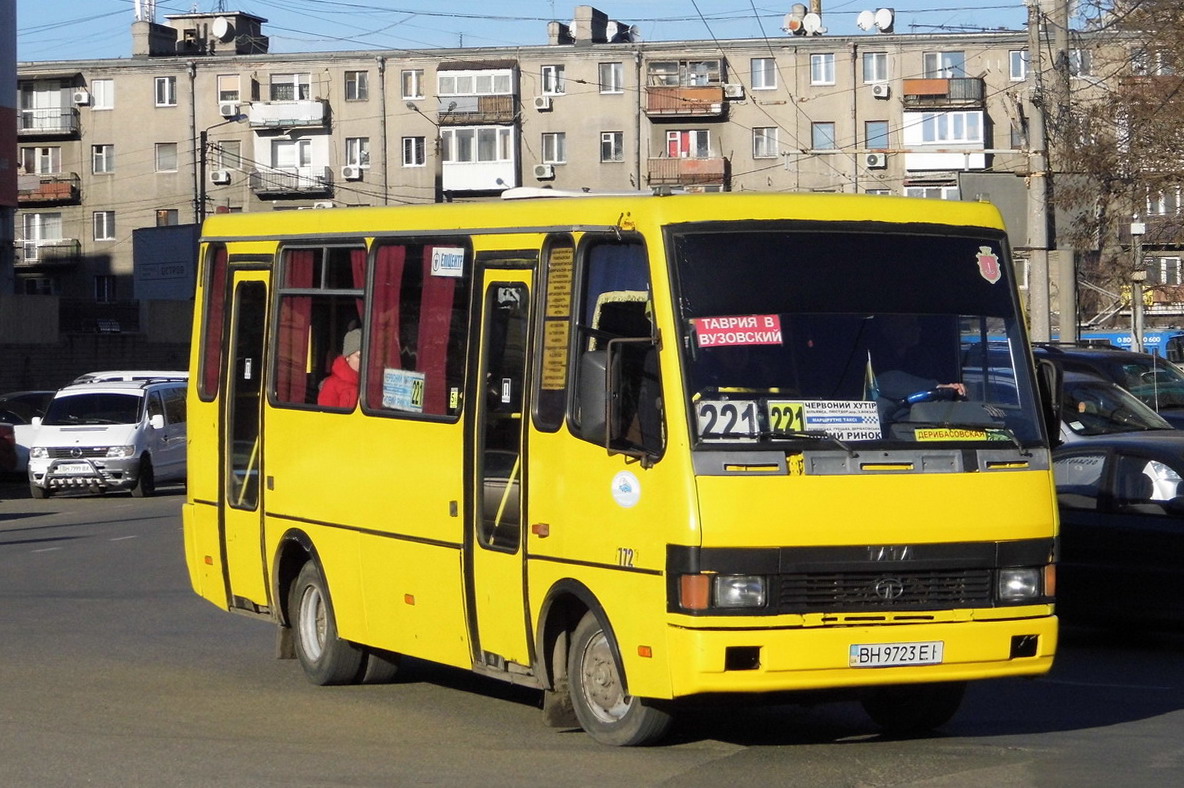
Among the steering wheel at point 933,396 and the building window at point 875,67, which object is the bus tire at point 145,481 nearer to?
the steering wheel at point 933,396

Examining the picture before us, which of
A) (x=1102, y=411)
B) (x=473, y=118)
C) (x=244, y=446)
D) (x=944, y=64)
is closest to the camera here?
(x=244, y=446)

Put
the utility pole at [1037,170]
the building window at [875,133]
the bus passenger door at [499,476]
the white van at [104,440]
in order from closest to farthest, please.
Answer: the bus passenger door at [499,476] < the utility pole at [1037,170] < the white van at [104,440] < the building window at [875,133]

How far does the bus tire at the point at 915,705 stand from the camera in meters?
9.05

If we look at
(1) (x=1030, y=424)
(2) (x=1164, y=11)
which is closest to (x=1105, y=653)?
(1) (x=1030, y=424)

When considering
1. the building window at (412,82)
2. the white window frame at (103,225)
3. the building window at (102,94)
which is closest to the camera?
the building window at (412,82)

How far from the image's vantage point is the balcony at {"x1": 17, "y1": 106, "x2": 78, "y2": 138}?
263ft

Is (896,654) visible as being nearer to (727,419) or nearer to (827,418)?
(827,418)

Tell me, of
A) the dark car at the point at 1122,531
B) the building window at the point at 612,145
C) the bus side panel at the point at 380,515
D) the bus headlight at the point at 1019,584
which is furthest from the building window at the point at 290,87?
the bus headlight at the point at 1019,584

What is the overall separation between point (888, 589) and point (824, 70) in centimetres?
6692

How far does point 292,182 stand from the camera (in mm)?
76688

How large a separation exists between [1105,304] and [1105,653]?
59.7 m

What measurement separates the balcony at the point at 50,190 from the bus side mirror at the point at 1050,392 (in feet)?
249

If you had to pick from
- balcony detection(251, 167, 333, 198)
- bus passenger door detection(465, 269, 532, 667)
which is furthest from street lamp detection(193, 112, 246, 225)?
bus passenger door detection(465, 269, 532, 667)

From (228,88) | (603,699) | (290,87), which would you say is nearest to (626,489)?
(603,699)
